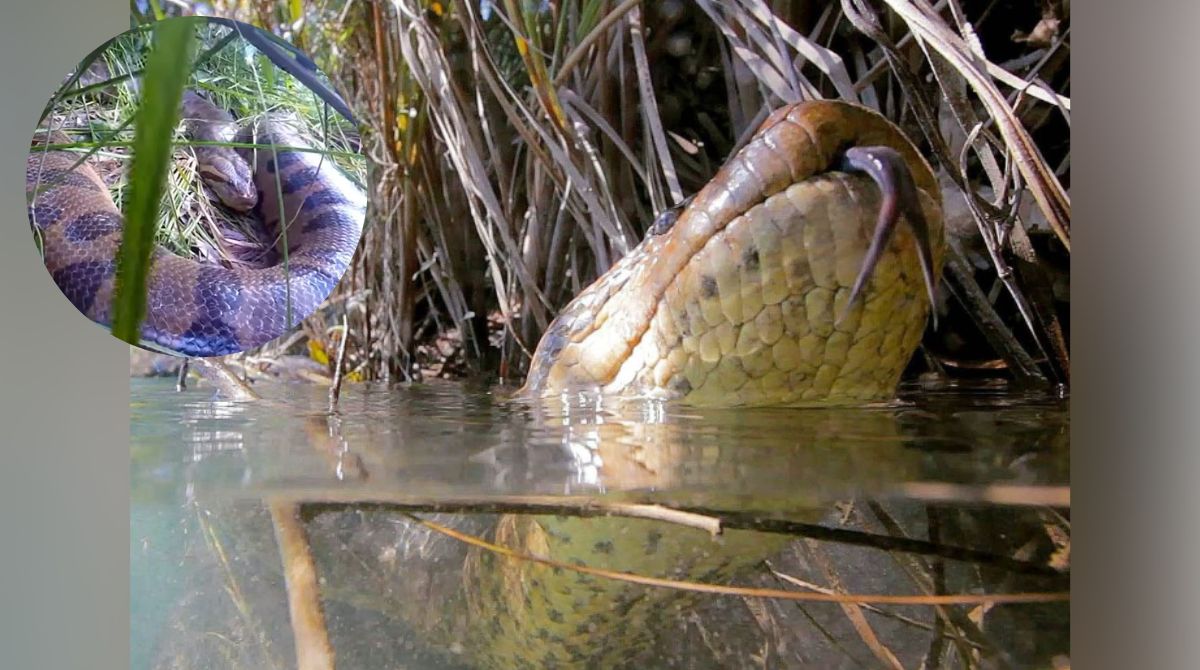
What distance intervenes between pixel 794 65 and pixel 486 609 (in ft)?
2.44

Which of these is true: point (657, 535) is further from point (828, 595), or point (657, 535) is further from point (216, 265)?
point (216, 265)

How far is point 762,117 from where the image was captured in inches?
40.9

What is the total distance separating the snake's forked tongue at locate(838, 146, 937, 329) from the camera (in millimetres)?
1006

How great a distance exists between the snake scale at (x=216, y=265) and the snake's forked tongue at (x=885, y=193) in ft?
2.06

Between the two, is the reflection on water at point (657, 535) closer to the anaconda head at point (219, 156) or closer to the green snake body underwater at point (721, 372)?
the green snake body underwater at point (721, 372)

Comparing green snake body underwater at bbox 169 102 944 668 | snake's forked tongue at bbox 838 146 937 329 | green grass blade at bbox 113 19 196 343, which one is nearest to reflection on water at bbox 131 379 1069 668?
green snake body underwater at bbox 169 102 944 668

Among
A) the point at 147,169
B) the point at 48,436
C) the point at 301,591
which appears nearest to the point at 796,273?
the point at 301,591

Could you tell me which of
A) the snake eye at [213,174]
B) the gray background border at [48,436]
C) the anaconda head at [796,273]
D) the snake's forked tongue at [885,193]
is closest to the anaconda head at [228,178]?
the snake eye at [213,174]

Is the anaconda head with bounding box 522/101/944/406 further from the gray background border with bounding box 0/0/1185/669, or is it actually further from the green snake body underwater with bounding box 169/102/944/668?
the gray background border with bounding box 0/0/1185/669

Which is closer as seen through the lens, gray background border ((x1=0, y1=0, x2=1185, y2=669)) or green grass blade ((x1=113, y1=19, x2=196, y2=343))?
gray background border ((x1=0, y1=0, x2=1185, y2=669))

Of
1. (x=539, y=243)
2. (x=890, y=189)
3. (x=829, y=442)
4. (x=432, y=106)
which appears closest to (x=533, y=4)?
(x=432, y=106)

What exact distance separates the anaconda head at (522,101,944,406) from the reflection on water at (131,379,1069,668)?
0.05m

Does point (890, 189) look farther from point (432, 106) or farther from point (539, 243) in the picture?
point (432, 106)

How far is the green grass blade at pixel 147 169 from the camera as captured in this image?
3.68ft
